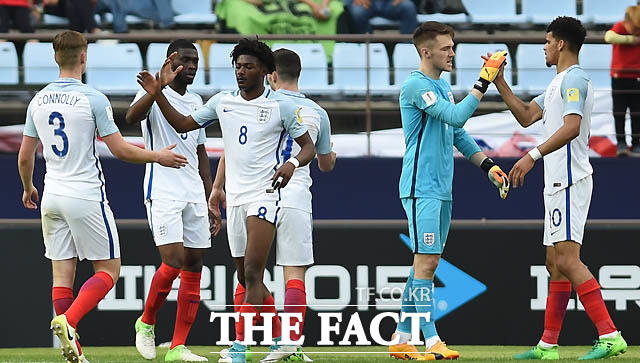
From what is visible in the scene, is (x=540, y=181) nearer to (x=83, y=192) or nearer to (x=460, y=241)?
(x=460, y=241)

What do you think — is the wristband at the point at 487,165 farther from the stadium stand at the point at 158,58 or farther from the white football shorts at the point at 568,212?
the stadium stand at the point at 158,58

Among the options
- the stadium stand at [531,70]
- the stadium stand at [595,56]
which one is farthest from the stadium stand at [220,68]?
the stadium stand at [595,56]

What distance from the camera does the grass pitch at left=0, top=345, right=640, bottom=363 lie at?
27.1 ft

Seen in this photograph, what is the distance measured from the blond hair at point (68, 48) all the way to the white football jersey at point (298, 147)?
4.57ft

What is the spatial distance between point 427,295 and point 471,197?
3.57m

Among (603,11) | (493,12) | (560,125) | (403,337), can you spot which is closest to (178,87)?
(403,337)

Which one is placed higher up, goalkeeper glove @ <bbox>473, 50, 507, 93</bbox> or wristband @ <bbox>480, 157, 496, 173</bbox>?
goalkeeper glove @ <bbox>473, 50, 507, 93</bbox>

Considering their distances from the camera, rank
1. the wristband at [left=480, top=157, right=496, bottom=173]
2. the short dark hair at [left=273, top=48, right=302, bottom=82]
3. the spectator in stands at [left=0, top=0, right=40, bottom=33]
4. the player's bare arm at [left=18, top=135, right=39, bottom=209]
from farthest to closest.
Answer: the spectator in stands at [left=0, top=0, right=40, bottom=33], the short dark hair at [left=273, top=48, right=302, bottom=82], the wristband at [left=480, top=157, right=496, bottom=173], the player's bare arm at [left=18, top=135, right=39, bottom=209]

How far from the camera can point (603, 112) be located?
11406 mm

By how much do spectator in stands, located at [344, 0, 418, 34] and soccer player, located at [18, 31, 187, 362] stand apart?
596 centimetres

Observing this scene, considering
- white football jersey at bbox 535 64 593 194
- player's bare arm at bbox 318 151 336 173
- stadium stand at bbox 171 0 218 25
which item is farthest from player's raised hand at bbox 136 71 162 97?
stadium stand at bbox 171 0 218 25

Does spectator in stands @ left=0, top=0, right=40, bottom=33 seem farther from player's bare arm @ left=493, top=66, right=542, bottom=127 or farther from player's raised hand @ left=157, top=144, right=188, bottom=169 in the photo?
player's bare arm @ left=493, top=66, right=542, bottom=127

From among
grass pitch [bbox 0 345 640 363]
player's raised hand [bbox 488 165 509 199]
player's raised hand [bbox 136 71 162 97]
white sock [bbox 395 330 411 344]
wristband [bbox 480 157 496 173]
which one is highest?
player's raised hand [bbox 136 71 162 97]

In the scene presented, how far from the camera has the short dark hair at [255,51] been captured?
23.9 feet
